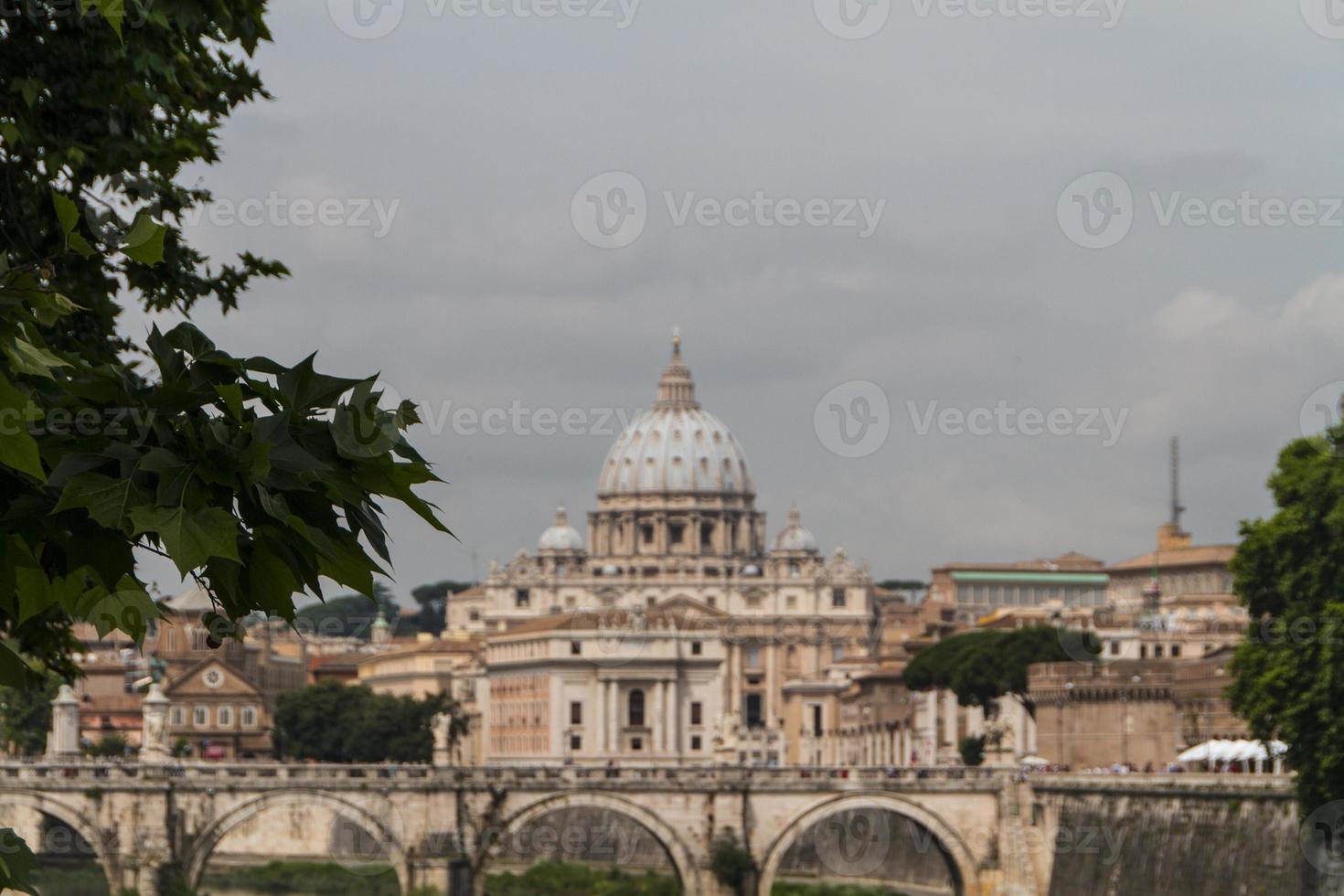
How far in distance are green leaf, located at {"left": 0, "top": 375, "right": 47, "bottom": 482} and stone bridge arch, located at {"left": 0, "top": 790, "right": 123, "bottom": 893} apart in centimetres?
6418

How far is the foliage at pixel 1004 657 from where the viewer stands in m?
96.8

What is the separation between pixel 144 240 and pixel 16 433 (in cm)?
86

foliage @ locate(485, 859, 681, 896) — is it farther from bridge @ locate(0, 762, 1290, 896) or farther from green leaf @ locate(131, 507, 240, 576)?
green leaf @ locate(131, 507, 240, 576)

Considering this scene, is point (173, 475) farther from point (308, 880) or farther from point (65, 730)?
point (308, 880)

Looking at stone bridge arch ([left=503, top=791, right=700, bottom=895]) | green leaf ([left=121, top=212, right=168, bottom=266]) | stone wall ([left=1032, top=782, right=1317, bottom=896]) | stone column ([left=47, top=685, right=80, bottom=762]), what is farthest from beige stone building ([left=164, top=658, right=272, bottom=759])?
green leaf ([left=121, top=212, right=168, bottom=266])

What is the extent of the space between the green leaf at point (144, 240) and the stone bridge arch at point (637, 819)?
216 ft

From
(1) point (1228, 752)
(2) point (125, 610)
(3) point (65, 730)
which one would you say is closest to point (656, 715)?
(3) point (65, 730)

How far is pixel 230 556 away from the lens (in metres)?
5.31

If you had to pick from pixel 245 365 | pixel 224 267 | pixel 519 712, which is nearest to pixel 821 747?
pixel 519 712

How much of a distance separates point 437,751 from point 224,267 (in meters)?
57.7

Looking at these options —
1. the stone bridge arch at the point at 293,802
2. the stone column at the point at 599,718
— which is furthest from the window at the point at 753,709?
the stone bridge arch at the point at 293,802

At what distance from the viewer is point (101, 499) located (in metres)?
5.28

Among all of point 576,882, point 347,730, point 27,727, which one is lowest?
point 576,882

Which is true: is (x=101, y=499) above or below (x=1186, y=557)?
below
